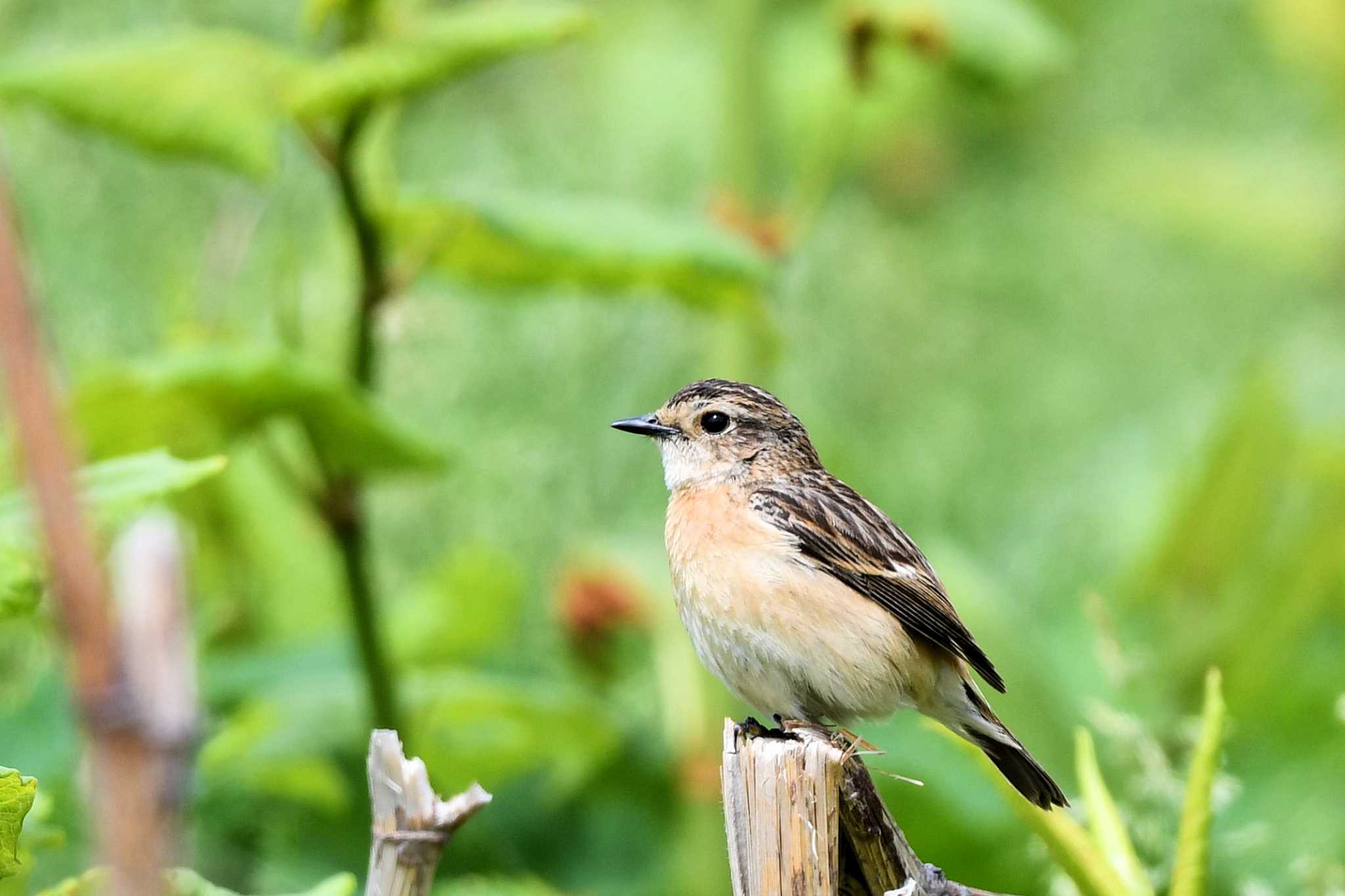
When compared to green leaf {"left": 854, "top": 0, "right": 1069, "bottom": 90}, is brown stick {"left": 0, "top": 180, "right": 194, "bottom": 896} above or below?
below

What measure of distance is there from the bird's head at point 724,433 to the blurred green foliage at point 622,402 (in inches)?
20.5

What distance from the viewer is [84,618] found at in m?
0.77

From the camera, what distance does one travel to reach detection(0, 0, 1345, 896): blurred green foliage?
344 centimetres

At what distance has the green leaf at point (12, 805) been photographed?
1515mm

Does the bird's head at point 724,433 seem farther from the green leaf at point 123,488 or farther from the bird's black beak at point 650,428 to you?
the green leaf at point 123,488

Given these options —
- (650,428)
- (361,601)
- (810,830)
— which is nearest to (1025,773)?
(810,830)

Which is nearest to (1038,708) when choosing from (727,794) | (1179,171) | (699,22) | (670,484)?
(670,484)

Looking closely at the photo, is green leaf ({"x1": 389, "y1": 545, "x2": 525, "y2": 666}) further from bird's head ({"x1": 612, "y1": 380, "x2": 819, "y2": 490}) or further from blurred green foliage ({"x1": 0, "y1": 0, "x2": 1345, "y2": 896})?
bird's head ({"x1": 612, "y1": 380, "x2": 819, "y2": 490})

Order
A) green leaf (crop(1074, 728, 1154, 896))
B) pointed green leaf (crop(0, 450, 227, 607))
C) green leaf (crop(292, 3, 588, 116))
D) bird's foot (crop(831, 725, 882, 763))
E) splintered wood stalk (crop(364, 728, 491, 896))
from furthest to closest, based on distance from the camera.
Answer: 1. green leaf (crop(292, 3, 588, 116))
2. green leaf (crop(1074, 728, 1154, 896))
3. bird's foot (crop(831, 725, 882, 763))
4. pointed green leaf (crop(0, 450, 227, 607))
5. splintered wood stalk (crop(364, 728, 491, 896))

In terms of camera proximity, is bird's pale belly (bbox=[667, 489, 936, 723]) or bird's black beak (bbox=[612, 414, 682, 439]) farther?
bird's black beak (bbox=[612, 414, 682, 439])

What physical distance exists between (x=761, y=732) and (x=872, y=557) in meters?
0.62

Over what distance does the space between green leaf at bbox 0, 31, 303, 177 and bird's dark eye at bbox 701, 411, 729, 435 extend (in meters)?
1.06

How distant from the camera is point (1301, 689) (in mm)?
4414

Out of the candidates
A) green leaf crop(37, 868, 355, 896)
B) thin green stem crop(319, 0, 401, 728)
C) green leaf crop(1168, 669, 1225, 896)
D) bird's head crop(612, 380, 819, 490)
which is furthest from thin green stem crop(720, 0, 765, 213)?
green leaf crop(37, 868, 355, 896)
